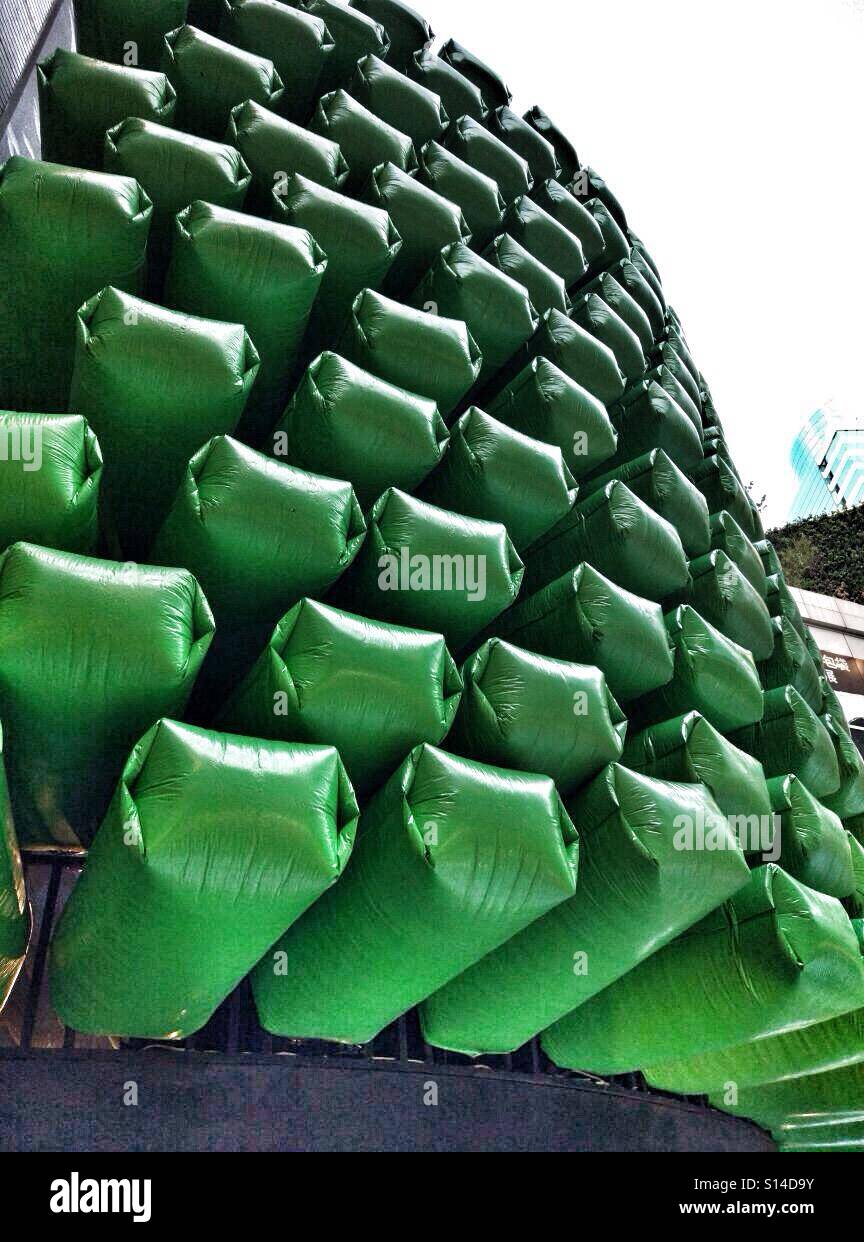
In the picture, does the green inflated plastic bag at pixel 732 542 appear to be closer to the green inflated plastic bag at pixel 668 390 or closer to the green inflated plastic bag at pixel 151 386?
the green inflated plastic bag at pixel 668 390

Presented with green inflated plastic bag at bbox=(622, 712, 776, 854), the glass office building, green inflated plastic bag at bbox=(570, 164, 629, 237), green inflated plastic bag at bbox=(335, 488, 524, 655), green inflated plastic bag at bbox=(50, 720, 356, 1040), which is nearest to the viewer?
green inflated plastic bag at bbox=(50, 720, 356, 1040)

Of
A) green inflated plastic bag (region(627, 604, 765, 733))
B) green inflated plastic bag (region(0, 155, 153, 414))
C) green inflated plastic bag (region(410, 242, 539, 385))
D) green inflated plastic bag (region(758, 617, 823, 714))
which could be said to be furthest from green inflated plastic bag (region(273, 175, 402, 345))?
green inflated plastic bag (region(758, 617, 823, 714))

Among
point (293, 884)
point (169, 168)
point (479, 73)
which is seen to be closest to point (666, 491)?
point (169, 168)

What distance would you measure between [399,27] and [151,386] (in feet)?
11.9

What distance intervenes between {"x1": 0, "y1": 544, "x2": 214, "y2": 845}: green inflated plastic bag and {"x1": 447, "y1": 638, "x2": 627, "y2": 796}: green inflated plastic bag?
2.33 feet

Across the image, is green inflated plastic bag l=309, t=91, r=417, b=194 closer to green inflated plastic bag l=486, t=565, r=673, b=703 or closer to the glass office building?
green inflated plastic bag l=486, t=565, r=673, b=703

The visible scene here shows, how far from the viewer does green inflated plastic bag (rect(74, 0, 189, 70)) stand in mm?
3283

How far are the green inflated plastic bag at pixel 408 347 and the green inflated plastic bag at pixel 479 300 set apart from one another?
35cm

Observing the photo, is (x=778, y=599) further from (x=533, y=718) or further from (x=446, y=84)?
(x=446, y=84)

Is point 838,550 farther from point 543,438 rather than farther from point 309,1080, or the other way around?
point 309,1080

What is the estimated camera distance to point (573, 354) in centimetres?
353

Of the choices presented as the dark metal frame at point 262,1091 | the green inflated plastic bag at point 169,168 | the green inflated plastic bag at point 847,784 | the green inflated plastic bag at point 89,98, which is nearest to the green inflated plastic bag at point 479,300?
the green inflated plastic bag at point 169,168
